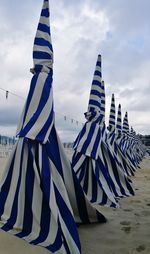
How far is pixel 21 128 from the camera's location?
372 centimetres

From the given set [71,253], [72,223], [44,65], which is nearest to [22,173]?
[72,223]

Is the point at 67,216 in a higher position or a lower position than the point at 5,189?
lower

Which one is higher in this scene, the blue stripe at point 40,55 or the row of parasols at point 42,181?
the blue stripe at point 40,55

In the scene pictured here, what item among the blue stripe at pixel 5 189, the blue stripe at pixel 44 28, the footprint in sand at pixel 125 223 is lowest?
the footprint in sand at pixel 125 223

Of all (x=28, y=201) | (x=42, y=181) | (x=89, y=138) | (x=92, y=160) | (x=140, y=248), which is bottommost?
(x=140, y=248)

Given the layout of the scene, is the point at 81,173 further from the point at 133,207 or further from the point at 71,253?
the point at 71,253

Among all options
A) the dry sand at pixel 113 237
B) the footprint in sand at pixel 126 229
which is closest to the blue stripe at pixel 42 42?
the dry sand at pixel 113 237

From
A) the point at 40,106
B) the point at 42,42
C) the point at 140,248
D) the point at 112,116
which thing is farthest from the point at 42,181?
the point at 112,116

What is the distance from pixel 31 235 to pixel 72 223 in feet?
1.46

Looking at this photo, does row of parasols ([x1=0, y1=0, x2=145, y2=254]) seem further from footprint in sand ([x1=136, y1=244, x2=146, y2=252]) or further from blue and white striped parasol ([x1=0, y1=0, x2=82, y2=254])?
footprint in sand ([x1=136, y1=244, x2=146, y2=252])

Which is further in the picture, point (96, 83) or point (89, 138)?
point (96, 83)

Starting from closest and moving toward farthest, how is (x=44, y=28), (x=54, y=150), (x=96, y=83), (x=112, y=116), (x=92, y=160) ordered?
(x=54, y=150), (x=44, y=28), (x=92, y=160), (x=96, y=83), (x=112, y=116)

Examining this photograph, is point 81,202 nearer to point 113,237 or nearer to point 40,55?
point 113,237

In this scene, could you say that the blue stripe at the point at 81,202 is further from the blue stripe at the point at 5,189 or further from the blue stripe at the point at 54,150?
the blue stripe at the point at 5,189
